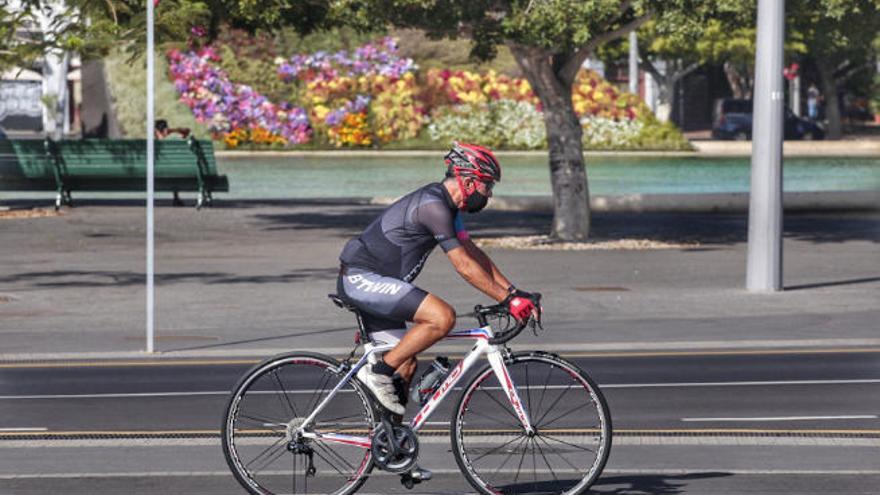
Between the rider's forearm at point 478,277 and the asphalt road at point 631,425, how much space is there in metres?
1.03

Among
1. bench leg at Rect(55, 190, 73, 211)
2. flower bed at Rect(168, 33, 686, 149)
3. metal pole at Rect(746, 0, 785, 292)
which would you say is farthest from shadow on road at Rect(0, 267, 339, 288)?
flower bed at Rect(168, 33, 686, 149)

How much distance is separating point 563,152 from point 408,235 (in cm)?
1742

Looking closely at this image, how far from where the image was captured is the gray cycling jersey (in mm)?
8102

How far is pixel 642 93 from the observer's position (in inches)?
3885

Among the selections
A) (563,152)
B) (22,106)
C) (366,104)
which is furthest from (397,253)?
(22,106)

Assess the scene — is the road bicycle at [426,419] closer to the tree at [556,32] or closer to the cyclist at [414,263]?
the cyclist at [414,263]

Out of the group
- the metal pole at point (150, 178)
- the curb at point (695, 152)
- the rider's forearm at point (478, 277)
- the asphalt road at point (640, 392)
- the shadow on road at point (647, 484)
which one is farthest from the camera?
the curb at point (695, 152)

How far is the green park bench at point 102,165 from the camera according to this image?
107ft

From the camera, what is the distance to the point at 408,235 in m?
8.23

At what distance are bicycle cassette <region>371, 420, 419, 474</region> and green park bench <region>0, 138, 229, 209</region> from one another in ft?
80.7

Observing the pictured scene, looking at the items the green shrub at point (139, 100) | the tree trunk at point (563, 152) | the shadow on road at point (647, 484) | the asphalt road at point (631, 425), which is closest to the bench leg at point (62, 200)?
the tree trunk at point (563, 152)

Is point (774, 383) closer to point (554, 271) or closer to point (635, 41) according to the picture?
point (554, 271)

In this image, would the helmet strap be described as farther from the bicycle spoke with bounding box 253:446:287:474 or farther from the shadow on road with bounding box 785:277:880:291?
the shadow on road with bounding box 785:277:880:291

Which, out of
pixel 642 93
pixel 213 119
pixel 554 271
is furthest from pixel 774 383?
pixel 642 93
